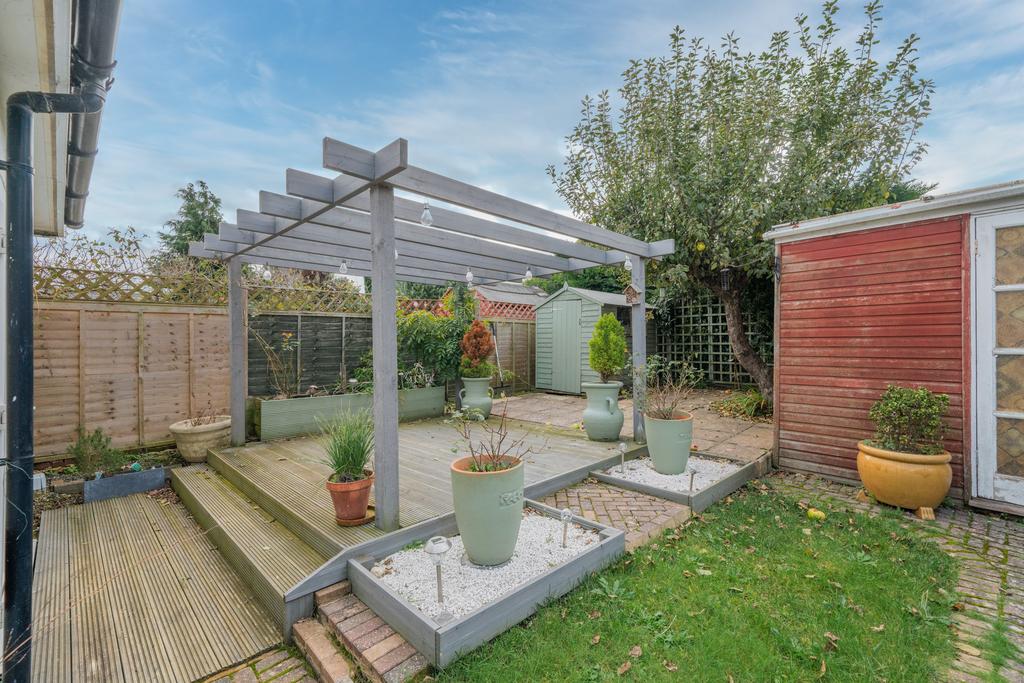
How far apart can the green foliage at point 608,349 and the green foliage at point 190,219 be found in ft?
40.3

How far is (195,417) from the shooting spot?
5133mm

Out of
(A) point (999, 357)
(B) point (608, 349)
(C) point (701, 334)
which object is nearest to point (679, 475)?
(B) point (608, 349)

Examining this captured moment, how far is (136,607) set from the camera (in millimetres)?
2426

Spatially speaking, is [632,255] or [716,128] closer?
[632,255]

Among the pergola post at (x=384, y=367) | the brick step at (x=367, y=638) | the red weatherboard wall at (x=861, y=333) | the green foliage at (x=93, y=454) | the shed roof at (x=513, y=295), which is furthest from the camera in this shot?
the shed roof at (x=513, y=295)

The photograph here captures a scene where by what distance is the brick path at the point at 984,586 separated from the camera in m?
1.87

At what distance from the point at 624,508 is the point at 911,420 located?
102 inches

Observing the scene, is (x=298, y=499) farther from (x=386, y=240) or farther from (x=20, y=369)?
(x=386, y=240)

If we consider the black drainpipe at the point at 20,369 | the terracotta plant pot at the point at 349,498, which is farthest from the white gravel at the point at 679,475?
the black drainpipe at the point at 20,369

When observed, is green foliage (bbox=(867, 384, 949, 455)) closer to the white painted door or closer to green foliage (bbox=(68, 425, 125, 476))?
the white painted door

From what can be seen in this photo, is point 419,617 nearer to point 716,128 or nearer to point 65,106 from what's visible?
point 65,106

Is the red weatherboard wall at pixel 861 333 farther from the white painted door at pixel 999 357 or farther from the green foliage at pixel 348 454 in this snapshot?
the green foliage at pixel 348 454

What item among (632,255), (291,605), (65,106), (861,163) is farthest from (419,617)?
(861,163)

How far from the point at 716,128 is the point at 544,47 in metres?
2.74
